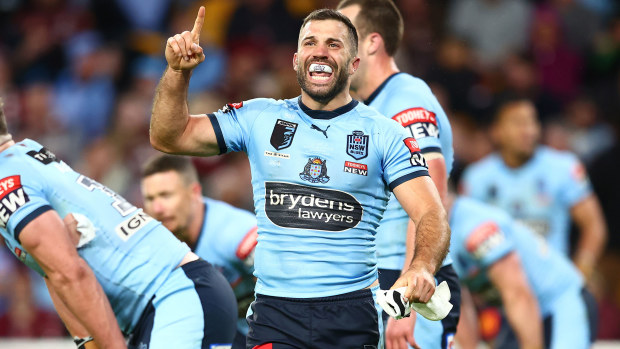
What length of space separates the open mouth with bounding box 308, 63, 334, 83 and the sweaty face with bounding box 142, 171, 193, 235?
2280 mm

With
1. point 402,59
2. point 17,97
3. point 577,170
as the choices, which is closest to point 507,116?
point 577,170

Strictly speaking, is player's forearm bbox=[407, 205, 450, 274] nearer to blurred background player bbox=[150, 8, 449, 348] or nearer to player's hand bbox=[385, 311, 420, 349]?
blurred background player bbox=[150, 8, 449, 348]

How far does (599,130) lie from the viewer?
12086mm

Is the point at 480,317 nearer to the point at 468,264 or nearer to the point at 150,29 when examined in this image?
the point at 468,264

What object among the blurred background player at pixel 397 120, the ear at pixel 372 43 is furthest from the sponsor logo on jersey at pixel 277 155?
the ear at pixel 372 43

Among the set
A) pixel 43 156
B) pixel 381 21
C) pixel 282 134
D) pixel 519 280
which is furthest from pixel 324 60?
pixel 519 280

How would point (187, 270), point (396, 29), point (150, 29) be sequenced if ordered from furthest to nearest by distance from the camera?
point (150, 29)
point (396, 29)
point (187, 270)

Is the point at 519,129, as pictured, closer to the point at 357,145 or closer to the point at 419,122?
the point at 419,122

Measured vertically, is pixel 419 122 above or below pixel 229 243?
above

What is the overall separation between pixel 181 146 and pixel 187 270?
3.62 feet

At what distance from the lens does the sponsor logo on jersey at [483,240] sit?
23.0 feet

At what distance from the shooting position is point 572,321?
768cm

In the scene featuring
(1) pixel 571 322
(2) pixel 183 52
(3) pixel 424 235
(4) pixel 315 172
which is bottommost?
(1) pixel 571 322

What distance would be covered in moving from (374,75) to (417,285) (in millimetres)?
1959
